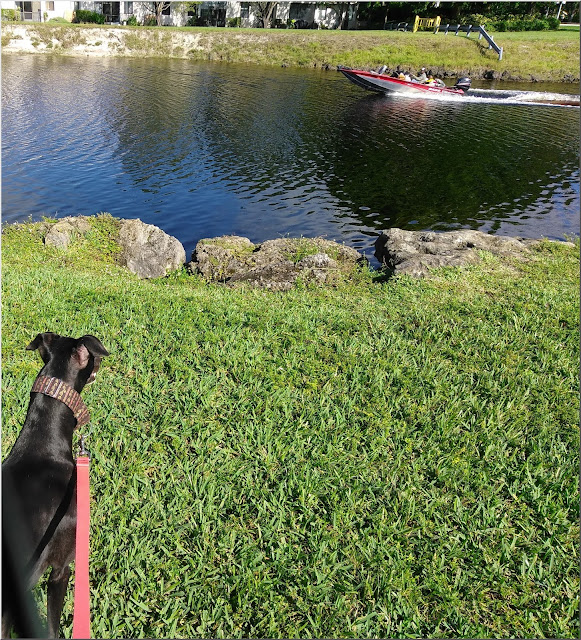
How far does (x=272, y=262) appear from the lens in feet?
36.8

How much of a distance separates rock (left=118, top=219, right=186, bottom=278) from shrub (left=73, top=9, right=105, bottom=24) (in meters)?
58.6

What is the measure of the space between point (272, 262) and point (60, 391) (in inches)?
327

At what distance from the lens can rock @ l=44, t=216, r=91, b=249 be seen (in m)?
10.7

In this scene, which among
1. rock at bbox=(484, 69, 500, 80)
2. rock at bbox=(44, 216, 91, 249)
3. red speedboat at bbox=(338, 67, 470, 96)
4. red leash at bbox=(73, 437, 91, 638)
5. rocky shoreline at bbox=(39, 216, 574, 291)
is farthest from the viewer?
rock at bbox=(484, 69, 500, 80)

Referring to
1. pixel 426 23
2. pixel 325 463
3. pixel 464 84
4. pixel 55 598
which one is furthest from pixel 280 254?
pixel 426 23

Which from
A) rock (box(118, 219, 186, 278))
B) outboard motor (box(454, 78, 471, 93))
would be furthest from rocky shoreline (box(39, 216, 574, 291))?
outboard motor (box(454, 78, 471, 93))

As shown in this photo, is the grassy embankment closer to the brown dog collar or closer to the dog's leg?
the dog's leg

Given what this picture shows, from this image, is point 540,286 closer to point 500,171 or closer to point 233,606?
point 233,606

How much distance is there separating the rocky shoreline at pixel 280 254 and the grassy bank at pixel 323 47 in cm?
4341

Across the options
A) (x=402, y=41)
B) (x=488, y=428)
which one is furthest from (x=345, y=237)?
(x=402, y=41)

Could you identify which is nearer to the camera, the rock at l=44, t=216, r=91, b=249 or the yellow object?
the rock at l=44, t=216, r=91, b=249

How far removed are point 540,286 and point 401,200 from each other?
10.5 metres

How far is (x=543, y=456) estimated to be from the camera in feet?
15.3

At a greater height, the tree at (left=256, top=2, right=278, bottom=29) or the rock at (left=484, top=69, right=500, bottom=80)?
the tree at (left=256, top=2, right=278, bottom=29)
